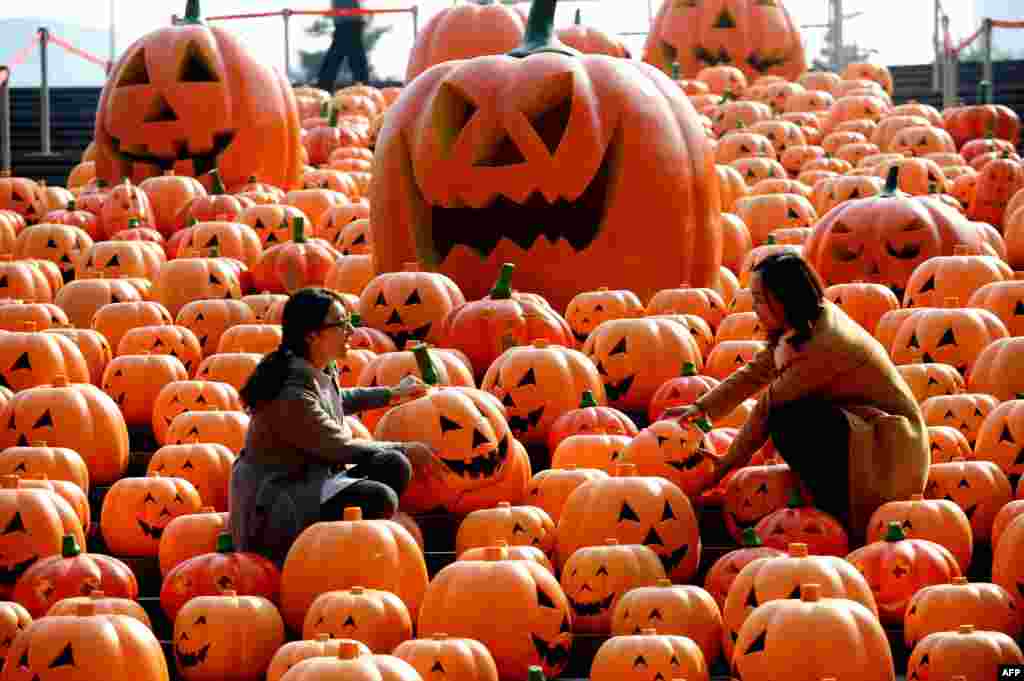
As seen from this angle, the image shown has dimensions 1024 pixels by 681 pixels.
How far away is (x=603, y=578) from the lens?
8.03 metres

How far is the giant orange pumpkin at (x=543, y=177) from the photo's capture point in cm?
1202

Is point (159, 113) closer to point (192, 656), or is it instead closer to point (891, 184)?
point (891, 184)

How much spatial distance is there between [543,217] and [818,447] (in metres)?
3.87

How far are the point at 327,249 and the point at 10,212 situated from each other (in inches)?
138

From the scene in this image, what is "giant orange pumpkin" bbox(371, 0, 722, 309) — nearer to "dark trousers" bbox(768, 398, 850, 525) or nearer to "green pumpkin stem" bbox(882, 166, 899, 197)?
A: "green pumpkin stem" bbox(882, 166, 899, 197)

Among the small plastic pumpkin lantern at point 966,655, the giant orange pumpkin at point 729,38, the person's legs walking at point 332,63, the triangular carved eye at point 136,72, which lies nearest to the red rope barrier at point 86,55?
the person's legs walking at point 332,63

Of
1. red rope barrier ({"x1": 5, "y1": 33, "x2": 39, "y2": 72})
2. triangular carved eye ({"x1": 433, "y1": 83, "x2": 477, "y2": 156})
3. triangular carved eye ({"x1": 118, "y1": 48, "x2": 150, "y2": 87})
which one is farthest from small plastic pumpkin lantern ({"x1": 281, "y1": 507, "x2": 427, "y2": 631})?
red rope barrier ({"x1": 5, "y1": 33, "x2": 39, "y2": 72})

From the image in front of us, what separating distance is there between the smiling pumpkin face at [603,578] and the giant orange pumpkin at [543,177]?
13.6 feet

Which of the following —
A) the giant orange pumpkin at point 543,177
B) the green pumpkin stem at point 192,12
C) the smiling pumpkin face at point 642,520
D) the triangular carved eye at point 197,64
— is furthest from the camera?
the green pumpkin stem at point 192,12

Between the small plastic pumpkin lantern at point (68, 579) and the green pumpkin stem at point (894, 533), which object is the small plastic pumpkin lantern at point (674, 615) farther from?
the small plastic pumpkin lantern at point (68, 579)

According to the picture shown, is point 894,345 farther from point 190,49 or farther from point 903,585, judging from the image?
point 190,49

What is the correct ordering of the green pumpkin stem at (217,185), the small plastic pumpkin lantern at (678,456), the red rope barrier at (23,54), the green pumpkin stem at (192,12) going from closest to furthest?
the small plastic pumpkin lantern at (678,456) < the green pumpkin stem at (217,185) < the green pumpkin stem at (192,12) < the red rope barrier at (23,54)

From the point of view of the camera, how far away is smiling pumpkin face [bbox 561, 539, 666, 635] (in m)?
8.02

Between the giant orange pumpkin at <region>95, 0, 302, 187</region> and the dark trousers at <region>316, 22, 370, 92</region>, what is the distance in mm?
8371
